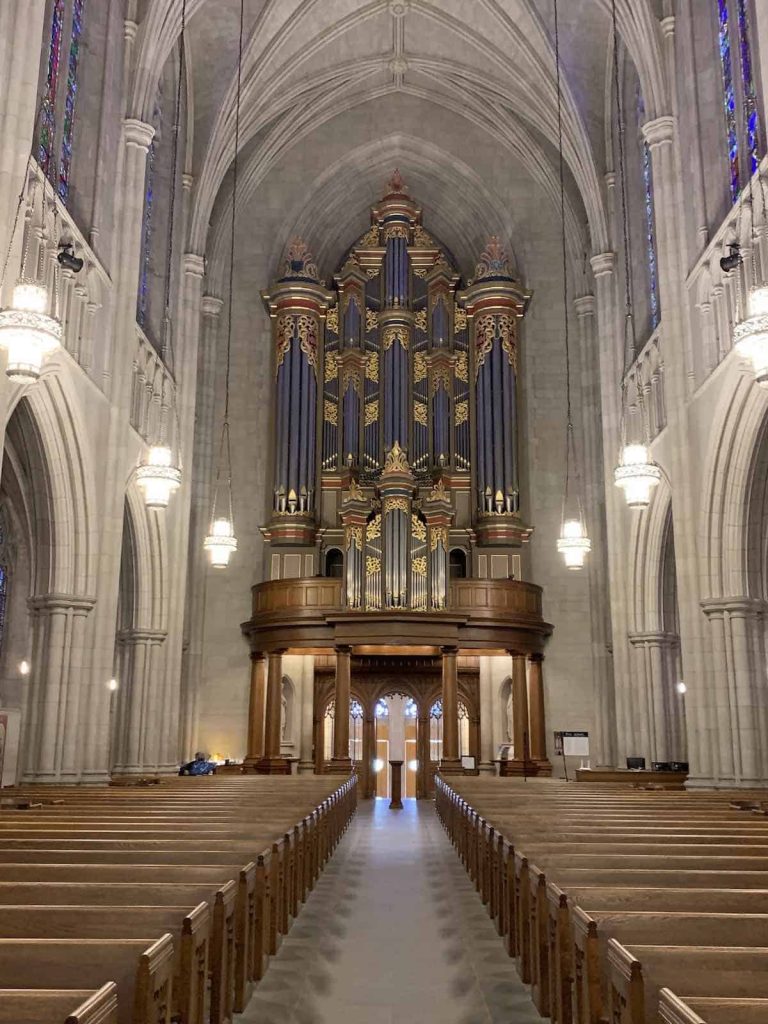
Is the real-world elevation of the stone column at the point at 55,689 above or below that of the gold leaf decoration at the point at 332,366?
below

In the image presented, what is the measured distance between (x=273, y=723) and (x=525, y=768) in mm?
5856

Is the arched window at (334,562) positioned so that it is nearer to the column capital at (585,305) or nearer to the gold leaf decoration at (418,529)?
the gold leaf decoration at (418,529)

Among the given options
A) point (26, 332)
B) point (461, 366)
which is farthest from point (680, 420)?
point (461, 366)

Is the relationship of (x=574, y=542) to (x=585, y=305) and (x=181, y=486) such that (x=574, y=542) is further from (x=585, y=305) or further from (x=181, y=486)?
(x=585, y=305)

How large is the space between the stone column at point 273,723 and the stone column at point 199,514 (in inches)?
73.9

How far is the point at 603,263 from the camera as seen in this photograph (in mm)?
21953

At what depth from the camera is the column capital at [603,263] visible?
21812 mm

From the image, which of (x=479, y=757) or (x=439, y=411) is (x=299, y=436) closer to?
(x=439, y=411)

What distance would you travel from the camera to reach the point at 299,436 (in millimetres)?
25234

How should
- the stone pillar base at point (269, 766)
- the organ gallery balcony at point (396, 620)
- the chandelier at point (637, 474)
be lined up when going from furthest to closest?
the stone pillar base at point (269, 766) < the organ gallery balcony at point (396, 620) < the chandelier at point (637, 474)

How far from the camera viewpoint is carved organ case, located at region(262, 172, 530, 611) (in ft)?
76.7

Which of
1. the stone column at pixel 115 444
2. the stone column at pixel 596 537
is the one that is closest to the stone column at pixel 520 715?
the stone column at pixel 596 537

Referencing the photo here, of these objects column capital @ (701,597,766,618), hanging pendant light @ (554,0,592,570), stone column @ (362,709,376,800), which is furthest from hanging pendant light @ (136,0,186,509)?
stone column @ (362,709,376,800)

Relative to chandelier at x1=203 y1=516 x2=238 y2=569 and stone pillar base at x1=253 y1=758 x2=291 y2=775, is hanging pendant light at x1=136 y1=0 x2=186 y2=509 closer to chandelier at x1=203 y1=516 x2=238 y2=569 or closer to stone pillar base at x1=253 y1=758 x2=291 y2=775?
chandelier at x1=203 y1=516 x2=238 y2=569
